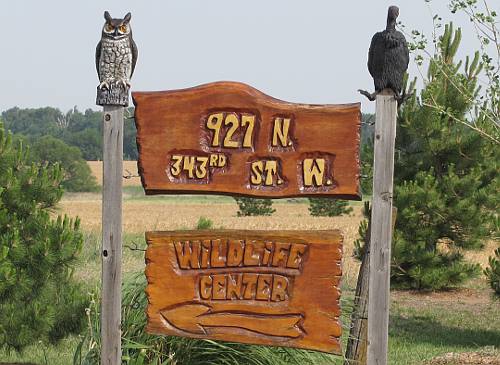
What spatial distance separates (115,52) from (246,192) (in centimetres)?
121

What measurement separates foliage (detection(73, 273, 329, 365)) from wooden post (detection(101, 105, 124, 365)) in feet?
0.85

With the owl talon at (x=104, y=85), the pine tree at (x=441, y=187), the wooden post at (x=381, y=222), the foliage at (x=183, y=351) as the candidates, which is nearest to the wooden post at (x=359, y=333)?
the foliage at (x=183, y=351)

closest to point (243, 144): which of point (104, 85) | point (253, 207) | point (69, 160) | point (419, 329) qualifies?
point (104, 85)

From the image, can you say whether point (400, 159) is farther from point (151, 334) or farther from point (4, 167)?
point (151, 334)

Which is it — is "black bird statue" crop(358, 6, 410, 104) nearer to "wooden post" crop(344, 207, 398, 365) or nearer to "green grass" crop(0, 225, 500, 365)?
"wooden post" crop(344, 207, 398, 365)

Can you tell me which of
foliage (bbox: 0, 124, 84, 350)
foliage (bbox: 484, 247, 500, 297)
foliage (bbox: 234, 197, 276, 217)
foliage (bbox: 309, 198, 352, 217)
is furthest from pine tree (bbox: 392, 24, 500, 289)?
foliage (bbox: 234, 197, 276, 217)

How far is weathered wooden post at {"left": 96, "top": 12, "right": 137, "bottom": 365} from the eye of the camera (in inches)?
217

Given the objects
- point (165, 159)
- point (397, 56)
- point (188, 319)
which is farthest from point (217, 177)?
point (397, 56)

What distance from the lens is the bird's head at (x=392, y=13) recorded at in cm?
535

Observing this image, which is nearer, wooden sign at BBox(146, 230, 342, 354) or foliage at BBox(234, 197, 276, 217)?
wooden sign at BBox(146, 230, 342, 354)

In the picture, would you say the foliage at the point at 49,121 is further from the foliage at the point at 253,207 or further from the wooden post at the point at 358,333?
the wooden post at the point at 358,333

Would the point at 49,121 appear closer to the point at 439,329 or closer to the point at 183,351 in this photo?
the point at 439,329

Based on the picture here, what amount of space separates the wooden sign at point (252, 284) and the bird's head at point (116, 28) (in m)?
1.27

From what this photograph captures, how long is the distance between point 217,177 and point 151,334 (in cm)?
125
